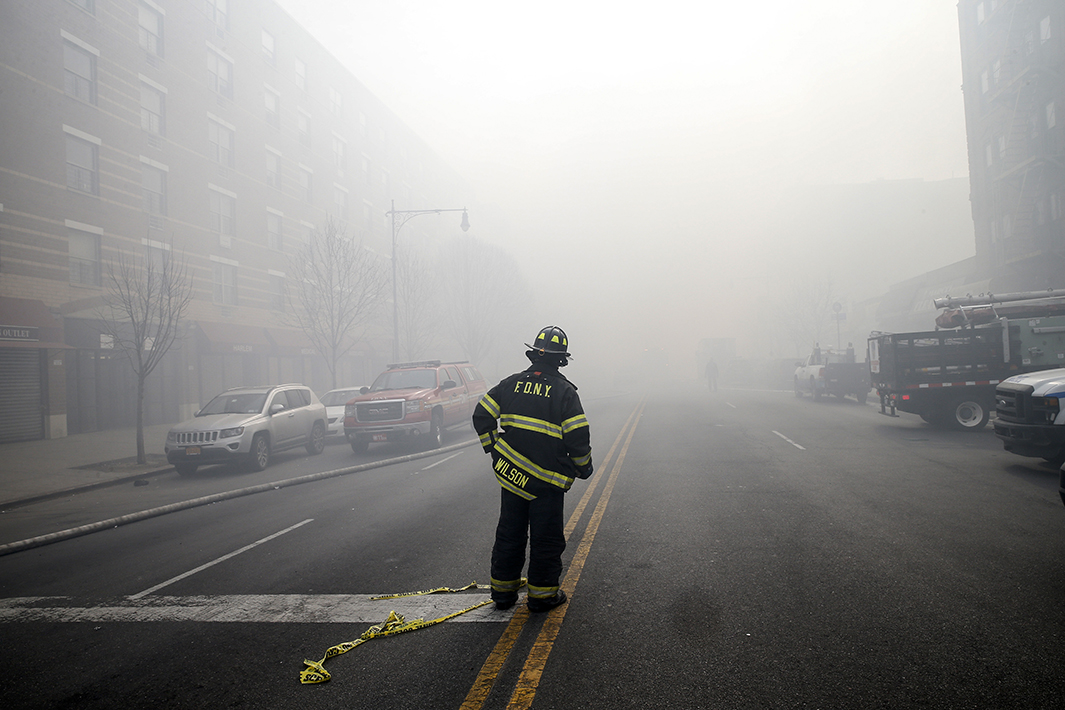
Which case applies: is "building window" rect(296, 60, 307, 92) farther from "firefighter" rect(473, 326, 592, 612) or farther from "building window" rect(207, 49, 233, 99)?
"firefighter" rect(473, 326, 592, 612)

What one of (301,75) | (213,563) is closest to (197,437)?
(213,563)

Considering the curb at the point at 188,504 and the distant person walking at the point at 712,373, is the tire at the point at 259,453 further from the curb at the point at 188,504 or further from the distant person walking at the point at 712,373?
the distant person walking at the point at 712,373

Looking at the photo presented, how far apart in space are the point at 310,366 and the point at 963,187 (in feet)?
330

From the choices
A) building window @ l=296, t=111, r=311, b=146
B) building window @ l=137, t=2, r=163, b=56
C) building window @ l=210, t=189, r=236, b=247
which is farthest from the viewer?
building window @ l=296, t=111, r=311, b=146

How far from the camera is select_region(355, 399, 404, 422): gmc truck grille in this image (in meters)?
14.7

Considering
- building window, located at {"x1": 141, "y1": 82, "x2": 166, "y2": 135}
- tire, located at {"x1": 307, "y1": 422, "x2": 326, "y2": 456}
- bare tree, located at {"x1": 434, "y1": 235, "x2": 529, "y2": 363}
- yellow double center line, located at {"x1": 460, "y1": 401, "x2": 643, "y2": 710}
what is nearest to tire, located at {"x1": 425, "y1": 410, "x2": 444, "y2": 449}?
tire, located at {"x1": 307, "y1": 422, "x2": 326, "y2": 456}

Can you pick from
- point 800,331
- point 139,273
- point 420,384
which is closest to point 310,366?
point 139,273

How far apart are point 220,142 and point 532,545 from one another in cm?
3125

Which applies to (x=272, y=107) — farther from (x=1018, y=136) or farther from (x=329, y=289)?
(x=1018, y=136)

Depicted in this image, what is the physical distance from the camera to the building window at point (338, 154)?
4072 cm

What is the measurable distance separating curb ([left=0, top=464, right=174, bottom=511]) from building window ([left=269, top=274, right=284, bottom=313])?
62.1ft

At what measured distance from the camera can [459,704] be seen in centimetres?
322

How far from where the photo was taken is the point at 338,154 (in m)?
41.4

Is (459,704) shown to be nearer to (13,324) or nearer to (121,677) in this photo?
(121,677)
